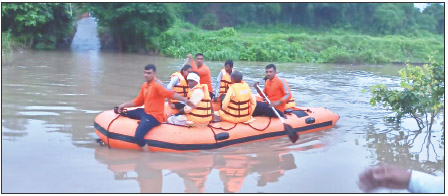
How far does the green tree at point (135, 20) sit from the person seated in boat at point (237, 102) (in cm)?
1197

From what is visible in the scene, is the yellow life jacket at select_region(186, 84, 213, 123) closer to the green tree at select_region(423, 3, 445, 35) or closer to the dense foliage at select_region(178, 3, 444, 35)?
the dense foliage at select_region(178, 3, 444, 35)

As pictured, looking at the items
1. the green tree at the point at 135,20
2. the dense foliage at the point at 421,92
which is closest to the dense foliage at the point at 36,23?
the green tree at the point at 135,20

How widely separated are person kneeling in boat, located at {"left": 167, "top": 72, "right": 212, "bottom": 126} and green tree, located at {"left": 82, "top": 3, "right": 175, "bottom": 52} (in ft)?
39.9

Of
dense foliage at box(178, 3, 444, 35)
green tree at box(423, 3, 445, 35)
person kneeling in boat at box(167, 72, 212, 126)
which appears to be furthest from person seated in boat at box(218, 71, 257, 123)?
green tree at box(423, 3, 445, 35)

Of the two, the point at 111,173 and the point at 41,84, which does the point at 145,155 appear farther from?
the point at 41,84

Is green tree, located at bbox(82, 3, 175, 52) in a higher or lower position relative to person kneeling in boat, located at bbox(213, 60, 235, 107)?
higher

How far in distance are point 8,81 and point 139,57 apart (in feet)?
25.0

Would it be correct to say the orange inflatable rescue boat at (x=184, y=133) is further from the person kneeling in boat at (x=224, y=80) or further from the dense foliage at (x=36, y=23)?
the dense foliage at (x=36, y=23)

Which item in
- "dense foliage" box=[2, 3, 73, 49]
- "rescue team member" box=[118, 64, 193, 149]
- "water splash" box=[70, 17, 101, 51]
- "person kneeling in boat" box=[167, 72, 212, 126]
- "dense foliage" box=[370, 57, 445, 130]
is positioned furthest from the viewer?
"water splash" box=[70, 17, 101, 51]

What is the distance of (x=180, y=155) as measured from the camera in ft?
17.5

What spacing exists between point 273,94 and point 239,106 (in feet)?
2.75

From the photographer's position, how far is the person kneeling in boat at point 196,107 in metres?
5.45

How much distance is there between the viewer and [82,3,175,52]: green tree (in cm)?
1739

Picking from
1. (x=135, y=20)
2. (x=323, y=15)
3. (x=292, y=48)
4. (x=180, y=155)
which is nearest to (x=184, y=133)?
(x=180, y=155)
